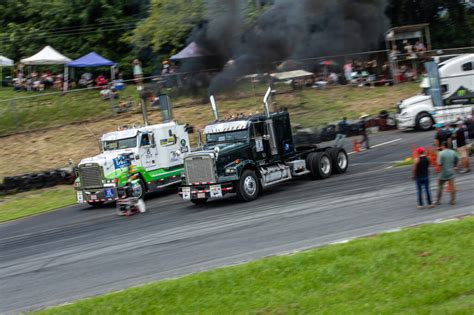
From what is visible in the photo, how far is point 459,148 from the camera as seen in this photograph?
23328mm

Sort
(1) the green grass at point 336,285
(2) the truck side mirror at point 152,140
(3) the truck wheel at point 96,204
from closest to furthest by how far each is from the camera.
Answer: (1) the green grass at point 336,285 < (3) the truck wheel at point 96,204 < (2) the truck side mirror at point 152,140

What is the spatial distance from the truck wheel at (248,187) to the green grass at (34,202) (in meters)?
8.63

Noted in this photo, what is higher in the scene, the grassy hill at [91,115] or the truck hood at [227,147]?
the grassy hill at [91,115]

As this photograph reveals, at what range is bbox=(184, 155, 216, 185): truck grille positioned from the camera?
21.5 meters

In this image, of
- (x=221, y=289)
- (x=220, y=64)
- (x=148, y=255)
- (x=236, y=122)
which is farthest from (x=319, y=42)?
(x=221, y=289)

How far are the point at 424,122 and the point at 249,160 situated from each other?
14587 mm

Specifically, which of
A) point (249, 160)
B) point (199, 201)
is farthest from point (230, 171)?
point (199, 201)

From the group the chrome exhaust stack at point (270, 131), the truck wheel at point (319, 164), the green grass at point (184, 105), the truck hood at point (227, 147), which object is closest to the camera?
the truck hood at point (227, 147)

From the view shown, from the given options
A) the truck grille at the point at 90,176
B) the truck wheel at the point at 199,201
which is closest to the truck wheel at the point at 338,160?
the truck wheel at the point at 199,201

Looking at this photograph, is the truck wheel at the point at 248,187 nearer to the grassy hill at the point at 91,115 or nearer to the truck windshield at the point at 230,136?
the truck windshield at the point at 230,136

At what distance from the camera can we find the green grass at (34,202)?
2630 cm

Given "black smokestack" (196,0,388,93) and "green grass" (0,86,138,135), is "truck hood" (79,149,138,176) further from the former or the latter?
"green grass" (0,86,138,135)

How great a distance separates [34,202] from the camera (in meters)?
28.4

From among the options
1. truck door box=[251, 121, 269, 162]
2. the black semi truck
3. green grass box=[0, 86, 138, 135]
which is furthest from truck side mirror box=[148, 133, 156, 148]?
green grass box=[0, 86, 138, 135]
